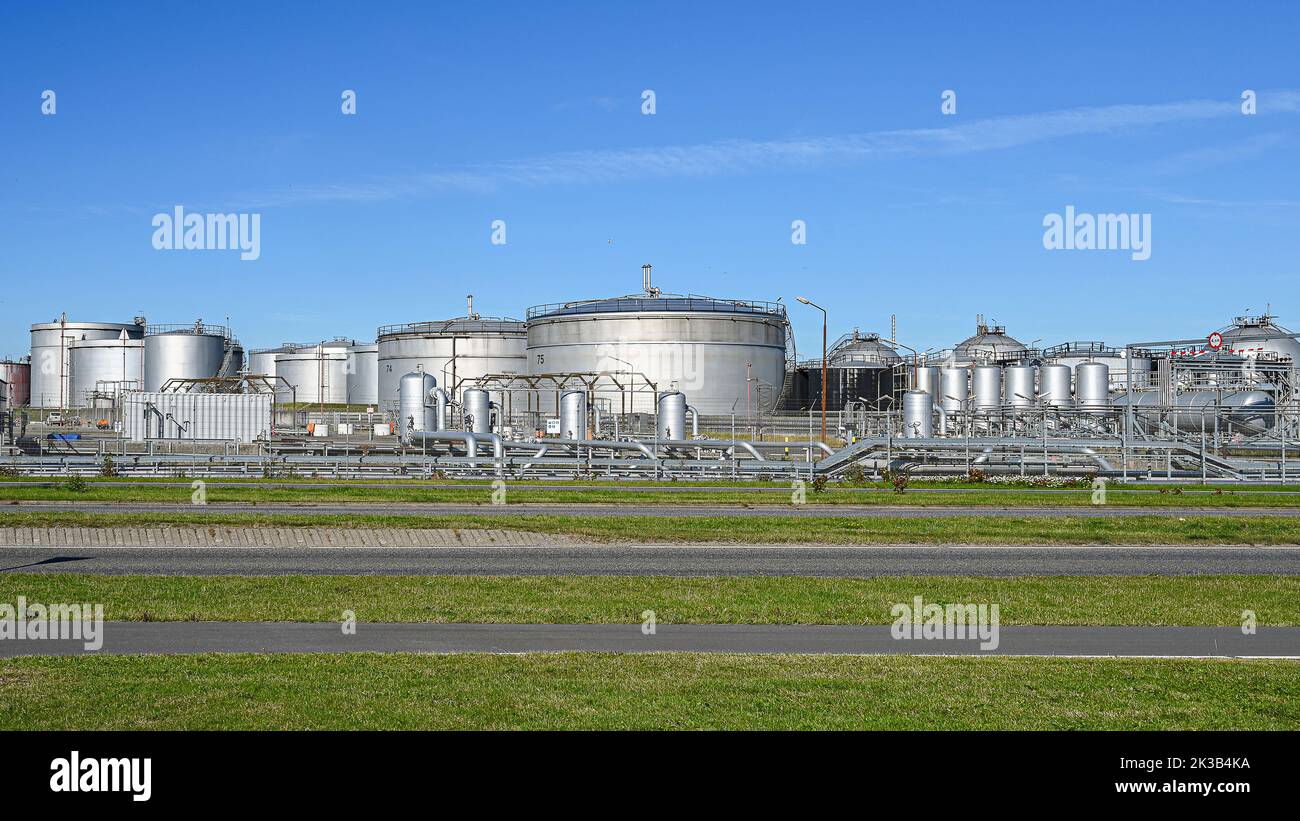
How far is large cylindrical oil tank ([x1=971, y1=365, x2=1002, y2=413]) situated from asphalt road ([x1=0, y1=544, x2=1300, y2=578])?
59.0 metres

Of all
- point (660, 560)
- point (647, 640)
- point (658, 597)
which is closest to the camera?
point (647, 640)

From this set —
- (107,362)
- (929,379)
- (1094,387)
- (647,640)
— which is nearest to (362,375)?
(107,362)

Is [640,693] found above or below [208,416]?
below

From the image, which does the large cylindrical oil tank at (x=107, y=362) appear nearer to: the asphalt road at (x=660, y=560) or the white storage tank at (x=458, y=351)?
the white storage tank at (x=458, y=351)

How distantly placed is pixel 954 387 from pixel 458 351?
39.8 m

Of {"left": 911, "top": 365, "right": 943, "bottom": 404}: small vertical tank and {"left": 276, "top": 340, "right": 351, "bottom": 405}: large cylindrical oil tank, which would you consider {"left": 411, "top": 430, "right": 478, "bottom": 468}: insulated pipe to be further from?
{"left": 276, "top": 340, "right": 351, "bottom": 405}: large cylindrical oil tank

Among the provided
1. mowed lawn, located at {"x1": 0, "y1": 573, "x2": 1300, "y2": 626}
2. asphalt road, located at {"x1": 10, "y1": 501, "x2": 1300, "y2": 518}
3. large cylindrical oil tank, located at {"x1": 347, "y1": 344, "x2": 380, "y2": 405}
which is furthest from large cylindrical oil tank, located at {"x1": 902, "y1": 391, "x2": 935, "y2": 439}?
large cylindrical oil tank, located at {"x1": 347, "y1": 344, "x2": 380, "y2": 405}

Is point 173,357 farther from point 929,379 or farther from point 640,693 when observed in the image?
point 640,693

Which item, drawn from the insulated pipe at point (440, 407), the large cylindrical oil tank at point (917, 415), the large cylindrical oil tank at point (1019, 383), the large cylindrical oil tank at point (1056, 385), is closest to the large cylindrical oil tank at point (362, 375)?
the insulated pipe at point (440, 407)

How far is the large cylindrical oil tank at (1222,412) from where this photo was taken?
6069cm

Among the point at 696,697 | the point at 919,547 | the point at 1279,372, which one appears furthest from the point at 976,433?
the point at 696,697

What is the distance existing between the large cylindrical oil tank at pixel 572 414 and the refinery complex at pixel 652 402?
0.29ft

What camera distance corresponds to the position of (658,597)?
14.8 m

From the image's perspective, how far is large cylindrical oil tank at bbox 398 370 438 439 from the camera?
66.3 meters
